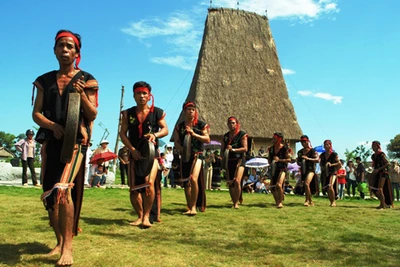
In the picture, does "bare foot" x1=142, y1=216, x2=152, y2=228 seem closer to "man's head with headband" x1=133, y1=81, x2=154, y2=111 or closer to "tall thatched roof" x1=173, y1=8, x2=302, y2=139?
"man's head with headband" x1=133, y1=81, x2=154, y2=111

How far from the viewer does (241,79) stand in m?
34.8

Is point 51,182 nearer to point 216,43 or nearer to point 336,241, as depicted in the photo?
point 336,241

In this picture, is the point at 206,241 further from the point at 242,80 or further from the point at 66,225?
the point at 242,80

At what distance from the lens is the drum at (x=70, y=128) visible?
383cm

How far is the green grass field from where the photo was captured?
13.5ft

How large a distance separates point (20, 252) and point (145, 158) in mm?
2316

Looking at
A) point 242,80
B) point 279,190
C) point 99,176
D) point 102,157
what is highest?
point 242,80

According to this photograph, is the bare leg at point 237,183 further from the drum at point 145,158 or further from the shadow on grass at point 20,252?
the shadow on grass at point 20,252

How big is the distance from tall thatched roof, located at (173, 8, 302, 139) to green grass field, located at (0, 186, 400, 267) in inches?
956

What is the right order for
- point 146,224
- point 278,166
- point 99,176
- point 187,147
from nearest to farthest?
point 146,224 < point 187,147 < point 278,166 < point 99,176

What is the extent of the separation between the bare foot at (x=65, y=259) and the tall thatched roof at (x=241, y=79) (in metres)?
27.4

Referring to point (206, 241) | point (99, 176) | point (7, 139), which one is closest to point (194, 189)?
point (206, 241)

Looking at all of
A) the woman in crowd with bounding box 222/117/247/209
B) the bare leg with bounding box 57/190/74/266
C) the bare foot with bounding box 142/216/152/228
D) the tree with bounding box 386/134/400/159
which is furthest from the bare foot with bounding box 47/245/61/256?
the tree with bounding box 386/134/400/159

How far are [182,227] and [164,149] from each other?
14.0 m
